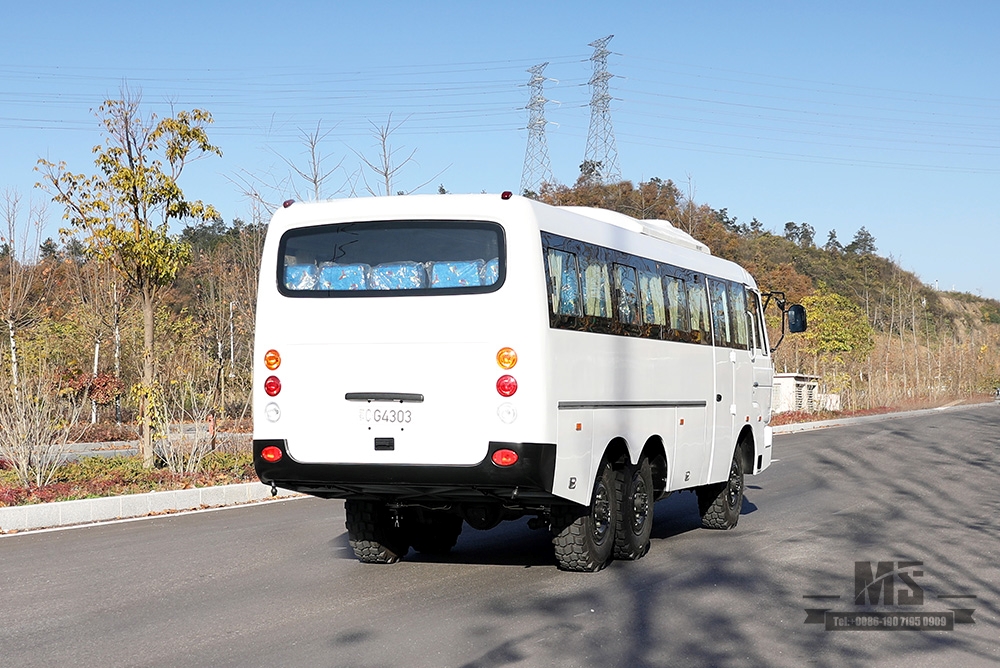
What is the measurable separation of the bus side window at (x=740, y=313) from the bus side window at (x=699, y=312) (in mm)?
1108

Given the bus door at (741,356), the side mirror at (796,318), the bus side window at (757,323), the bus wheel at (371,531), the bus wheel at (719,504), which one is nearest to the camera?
the bus wheel at (371,531)

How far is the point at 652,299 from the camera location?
11.5m

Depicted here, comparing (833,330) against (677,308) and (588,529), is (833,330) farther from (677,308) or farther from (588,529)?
(588,529)

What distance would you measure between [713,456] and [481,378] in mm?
5183

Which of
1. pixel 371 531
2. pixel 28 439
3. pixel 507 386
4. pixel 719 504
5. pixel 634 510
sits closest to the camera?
pixel 507 386

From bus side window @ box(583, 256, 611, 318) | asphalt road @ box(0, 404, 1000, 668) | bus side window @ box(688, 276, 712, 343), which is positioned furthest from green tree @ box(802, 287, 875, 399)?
bus side window @ box(583, 256, 611, 318)

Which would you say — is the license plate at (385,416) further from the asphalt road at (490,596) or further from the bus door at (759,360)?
the bus door at (759,360)

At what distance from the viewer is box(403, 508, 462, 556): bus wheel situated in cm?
1114

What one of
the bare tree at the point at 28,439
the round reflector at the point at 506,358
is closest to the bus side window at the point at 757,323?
the round reflector at the point at 506,358

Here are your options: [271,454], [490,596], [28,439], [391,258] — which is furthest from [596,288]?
[28,439]

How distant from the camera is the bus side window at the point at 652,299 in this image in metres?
11.2

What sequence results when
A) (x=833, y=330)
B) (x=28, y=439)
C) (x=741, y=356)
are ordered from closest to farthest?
(x=741, y=356) < (x=28, y=439) < (x=833, y=330)

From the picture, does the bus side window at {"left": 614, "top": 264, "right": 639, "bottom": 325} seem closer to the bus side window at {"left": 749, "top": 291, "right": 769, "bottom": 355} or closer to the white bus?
the white bus

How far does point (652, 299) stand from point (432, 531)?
3113 millimetres
